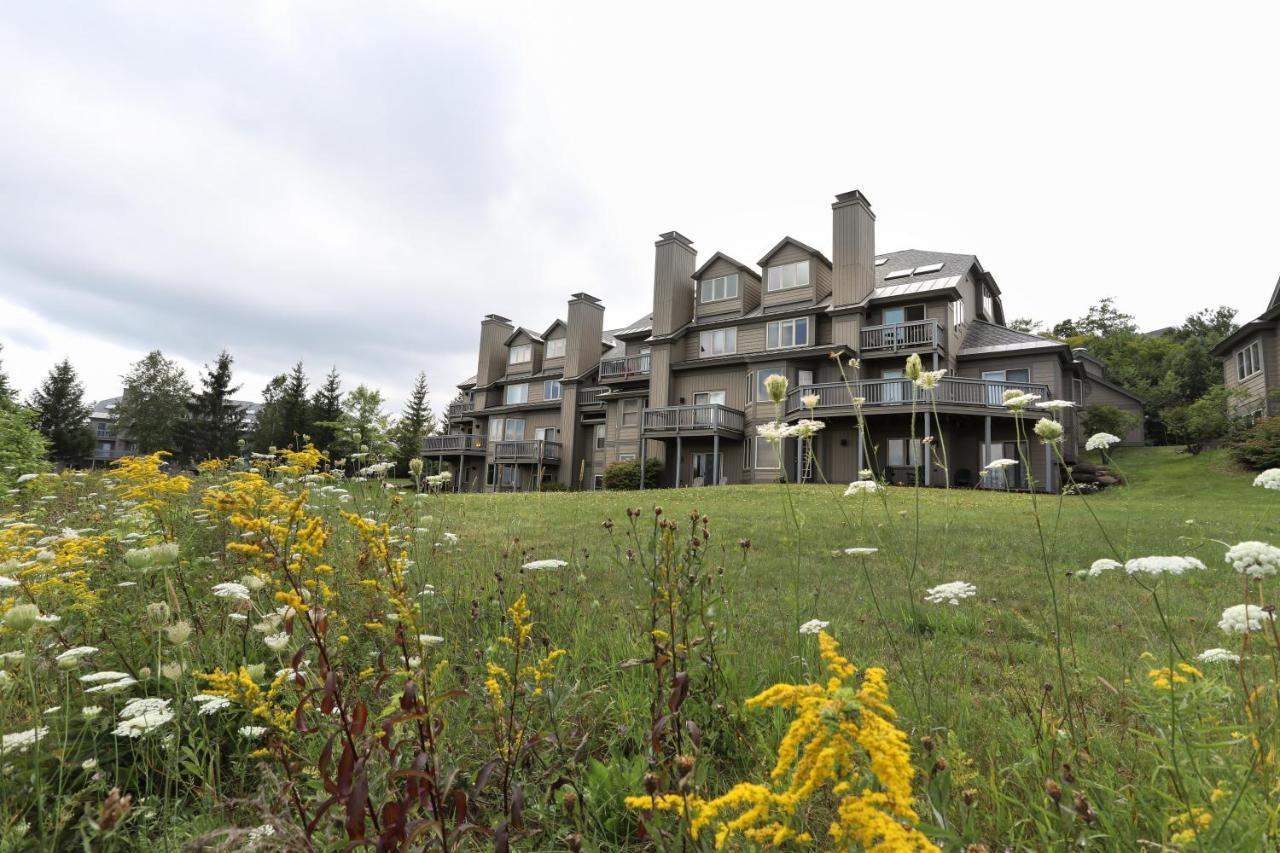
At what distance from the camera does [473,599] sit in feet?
12.0

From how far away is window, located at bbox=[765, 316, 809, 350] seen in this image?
23047 mm

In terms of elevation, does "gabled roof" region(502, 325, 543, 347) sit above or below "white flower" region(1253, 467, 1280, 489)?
above

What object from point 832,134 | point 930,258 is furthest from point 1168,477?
point 832,134

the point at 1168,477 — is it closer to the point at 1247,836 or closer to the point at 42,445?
the point at 1247,836

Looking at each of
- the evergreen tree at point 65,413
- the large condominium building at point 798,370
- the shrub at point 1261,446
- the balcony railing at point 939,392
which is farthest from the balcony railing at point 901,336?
the evergreen tree at point 65,413

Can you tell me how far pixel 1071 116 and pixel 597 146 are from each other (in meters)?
7.83

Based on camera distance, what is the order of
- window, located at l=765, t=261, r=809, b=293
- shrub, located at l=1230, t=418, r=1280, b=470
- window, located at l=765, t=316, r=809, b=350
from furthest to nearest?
window, located at l=765, t=261, r=809, b=293 < window, located at l=765, t=316, r=809, b=350 < shrub, located at l=1230, t=418, r=1280, b=470

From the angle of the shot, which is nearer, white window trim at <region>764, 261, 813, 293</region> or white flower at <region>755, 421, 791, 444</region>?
white flower at <region>755, 421, 791, 444</region>

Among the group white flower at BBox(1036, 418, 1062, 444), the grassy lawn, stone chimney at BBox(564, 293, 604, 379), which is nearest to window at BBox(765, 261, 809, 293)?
stone chimney at BBox(564, 293, 604, 379)

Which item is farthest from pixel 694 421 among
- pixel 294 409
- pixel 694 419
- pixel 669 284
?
pixel 294 409

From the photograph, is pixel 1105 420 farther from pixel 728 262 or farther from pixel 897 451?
pixel 728 262

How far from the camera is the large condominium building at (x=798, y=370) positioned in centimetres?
2073

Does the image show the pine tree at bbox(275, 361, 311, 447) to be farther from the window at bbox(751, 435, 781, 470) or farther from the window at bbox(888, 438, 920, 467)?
A: the window at bbox(888, 438, 920, 467)

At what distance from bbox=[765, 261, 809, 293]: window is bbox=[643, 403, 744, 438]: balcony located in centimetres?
576
